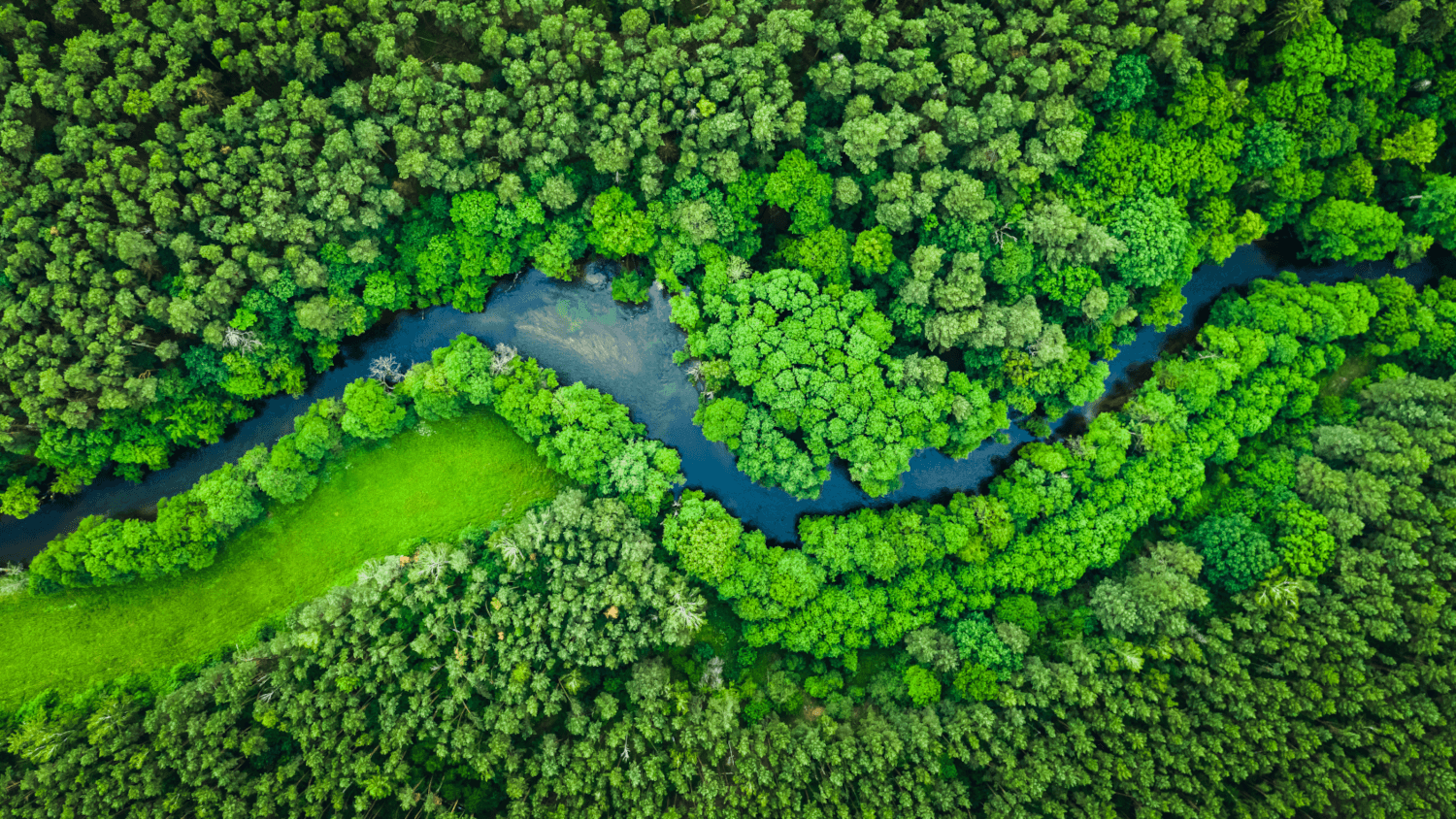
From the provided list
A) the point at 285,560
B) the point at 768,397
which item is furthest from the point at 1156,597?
the point at 285,560

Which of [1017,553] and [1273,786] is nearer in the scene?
[1273,786]

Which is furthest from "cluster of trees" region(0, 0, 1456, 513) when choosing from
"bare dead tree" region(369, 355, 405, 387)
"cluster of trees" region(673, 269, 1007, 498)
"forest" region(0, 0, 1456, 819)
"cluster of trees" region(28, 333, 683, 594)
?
"cluster of trees" region(28, 333, 683, 594)

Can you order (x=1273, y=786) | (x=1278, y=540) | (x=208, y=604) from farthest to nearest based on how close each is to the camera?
(x=208, y=604), (x=1278, y=540), (x=1273, y=786)

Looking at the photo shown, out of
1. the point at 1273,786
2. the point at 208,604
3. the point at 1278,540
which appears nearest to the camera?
the point at 1273,786

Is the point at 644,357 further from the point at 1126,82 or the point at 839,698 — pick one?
the point at 1126,82

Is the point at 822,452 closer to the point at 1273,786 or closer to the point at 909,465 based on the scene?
the point at 909,465

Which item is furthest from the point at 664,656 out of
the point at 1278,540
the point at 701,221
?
the point at 1278,540

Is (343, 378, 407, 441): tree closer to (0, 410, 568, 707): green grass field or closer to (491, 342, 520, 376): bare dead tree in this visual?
(0, 410, 568, 707): green grass field
